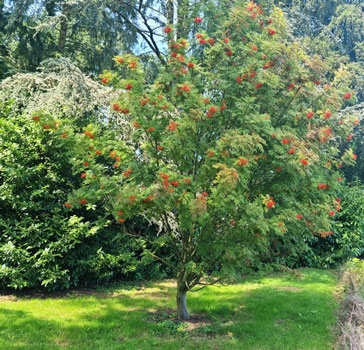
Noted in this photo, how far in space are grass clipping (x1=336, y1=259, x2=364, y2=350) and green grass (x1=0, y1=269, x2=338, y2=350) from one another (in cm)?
20

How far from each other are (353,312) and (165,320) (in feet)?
7.65

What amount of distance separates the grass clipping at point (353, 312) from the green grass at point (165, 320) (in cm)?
20

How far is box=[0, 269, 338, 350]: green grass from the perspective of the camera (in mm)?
4238

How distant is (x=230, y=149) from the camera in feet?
13.6

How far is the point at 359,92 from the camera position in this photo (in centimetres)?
1532

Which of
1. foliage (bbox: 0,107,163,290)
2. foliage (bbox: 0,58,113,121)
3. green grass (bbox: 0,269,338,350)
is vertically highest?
foliage (bbox: 0,58,113,121)

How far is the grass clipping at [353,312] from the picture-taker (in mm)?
3922

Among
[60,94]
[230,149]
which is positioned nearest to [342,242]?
[230,149]

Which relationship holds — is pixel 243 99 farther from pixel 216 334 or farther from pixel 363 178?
pixel 363 178

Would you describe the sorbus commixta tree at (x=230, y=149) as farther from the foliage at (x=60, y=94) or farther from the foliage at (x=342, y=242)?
the foliage at (x=342, y=242)

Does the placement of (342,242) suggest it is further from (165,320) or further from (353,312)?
(165,320)

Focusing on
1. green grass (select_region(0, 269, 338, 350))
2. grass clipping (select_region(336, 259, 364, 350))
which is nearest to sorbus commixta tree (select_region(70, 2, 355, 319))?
green grass (select_region(0, 269, 338, 350))

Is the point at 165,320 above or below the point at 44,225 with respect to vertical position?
below

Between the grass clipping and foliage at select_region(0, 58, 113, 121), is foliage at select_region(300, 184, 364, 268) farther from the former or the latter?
foliage at select_region(0, 58, 113, 121)
